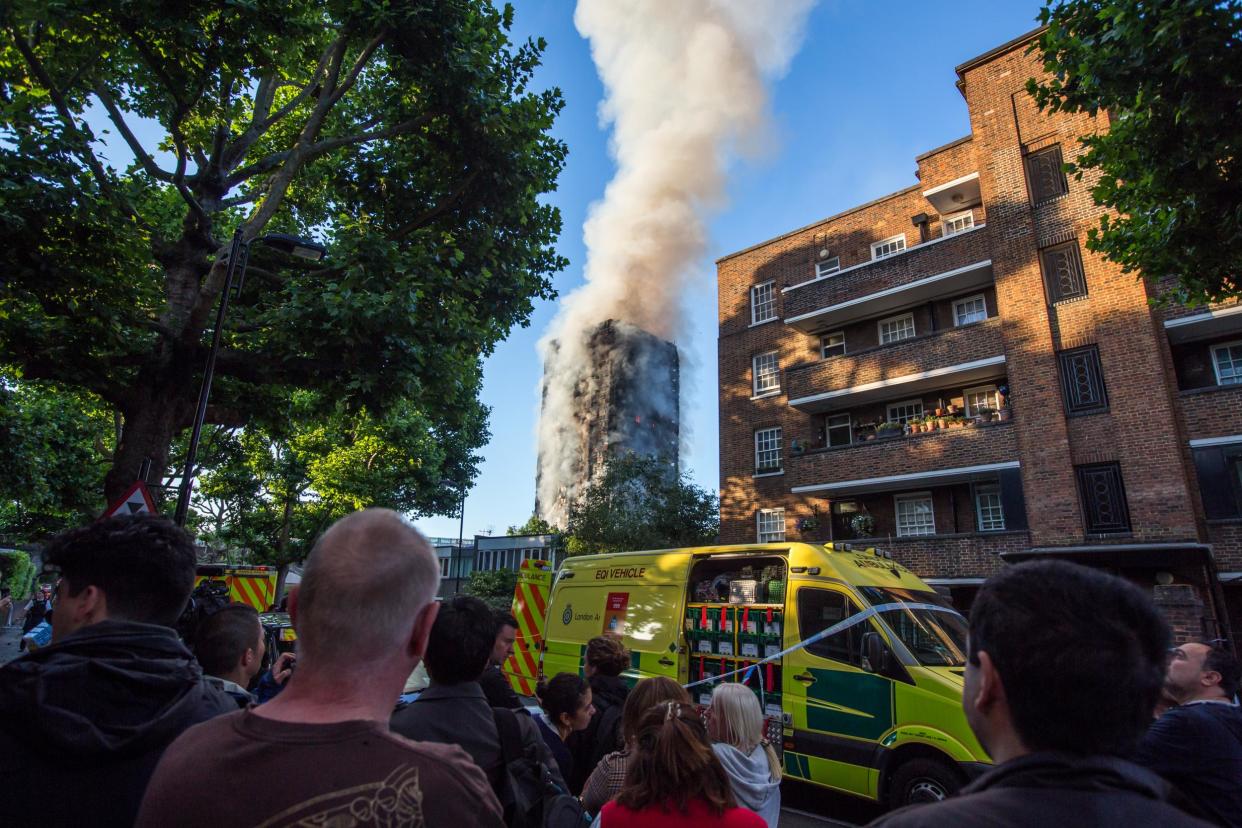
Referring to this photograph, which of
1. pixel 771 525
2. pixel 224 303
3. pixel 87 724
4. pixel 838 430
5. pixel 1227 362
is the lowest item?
pixel 87 724

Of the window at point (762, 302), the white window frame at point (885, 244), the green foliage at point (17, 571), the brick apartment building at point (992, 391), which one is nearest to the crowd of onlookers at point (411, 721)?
the brick apartment building at point (992, 391)

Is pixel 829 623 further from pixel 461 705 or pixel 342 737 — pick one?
pixel 342 737

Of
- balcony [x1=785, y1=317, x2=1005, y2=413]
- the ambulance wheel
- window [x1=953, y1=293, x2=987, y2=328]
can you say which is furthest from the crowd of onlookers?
window [x1=953, y1=293, x2=987, y2=328]

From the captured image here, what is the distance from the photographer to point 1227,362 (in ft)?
49.7

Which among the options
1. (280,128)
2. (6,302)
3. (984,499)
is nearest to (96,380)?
(6,302)

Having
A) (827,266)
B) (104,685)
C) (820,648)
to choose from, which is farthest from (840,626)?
(827,266)

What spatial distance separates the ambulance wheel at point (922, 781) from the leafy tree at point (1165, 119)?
6.45 m

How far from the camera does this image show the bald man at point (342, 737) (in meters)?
1.15

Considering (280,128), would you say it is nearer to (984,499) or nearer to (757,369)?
(757,369)

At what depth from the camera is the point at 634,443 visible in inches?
2195

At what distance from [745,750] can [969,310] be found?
19.3m

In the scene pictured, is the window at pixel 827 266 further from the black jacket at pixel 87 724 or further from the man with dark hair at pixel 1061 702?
the black jacket at pixel 87 724

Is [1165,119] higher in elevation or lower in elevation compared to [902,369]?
lower

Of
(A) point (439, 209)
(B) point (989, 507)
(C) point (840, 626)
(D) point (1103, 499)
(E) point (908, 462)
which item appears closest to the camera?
(C) point (840, 626)
